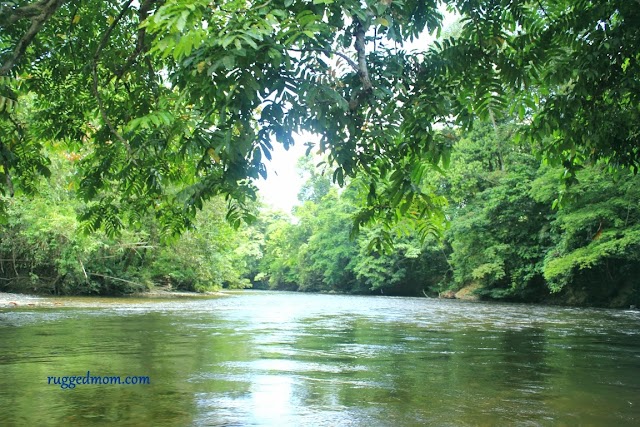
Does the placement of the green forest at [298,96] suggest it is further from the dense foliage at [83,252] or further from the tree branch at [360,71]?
the dense foliage at [83,252]

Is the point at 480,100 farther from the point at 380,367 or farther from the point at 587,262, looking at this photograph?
the point at 587,262

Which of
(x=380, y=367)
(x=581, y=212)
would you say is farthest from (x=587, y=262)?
(x=380, y=367)

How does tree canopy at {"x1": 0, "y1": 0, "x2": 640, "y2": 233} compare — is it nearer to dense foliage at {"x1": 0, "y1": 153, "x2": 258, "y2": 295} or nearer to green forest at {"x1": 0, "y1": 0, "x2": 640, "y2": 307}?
green forest at {"x1": 0, "y1": 0, "x2": 640, "y2": 307}

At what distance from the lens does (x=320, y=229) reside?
5769 cm

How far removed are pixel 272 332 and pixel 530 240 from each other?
23932 mm

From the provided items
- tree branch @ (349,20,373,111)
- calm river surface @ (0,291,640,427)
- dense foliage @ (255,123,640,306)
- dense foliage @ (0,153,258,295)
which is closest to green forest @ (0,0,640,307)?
tree branch @ (349,20,373,111)

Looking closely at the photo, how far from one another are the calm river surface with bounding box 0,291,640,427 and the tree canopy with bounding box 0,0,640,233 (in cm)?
172

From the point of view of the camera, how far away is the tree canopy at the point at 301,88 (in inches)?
122

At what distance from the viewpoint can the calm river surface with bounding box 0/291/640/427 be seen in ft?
15.0

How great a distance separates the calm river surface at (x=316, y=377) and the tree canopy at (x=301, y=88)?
1717 mm

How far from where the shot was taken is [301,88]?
332 cm

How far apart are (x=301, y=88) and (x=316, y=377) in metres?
3.90

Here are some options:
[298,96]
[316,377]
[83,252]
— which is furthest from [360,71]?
[83,252]

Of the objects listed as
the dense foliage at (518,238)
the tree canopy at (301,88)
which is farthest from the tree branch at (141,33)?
the dense foliage at (518,238)
